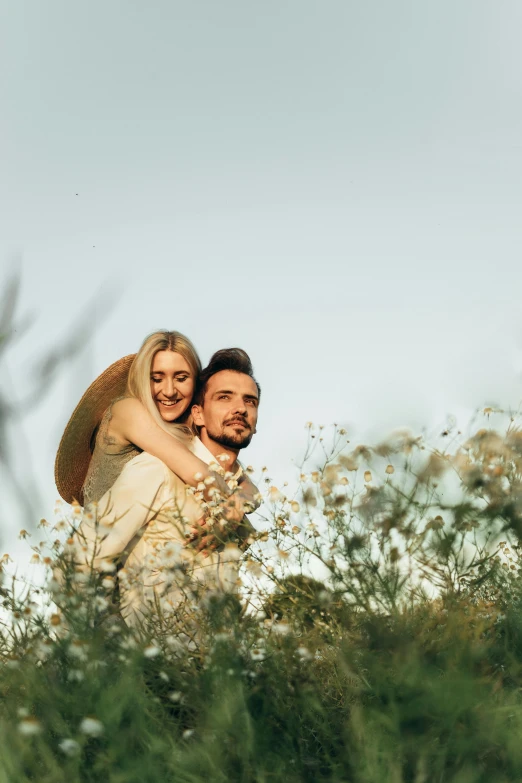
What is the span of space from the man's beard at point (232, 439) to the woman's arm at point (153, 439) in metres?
0.24

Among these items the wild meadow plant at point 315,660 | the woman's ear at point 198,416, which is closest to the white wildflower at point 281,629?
the wild meadow plant at point 315,660

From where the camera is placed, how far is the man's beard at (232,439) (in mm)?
4629

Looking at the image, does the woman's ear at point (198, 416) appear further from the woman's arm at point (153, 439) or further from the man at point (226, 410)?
the woman's arm at point (153, 439)

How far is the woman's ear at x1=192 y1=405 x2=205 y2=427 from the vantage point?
4.77 meters

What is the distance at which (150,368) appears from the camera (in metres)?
4.72

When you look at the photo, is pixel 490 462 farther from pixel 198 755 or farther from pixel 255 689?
pixel 198 755

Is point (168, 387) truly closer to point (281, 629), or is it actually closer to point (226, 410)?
point (226, 410)

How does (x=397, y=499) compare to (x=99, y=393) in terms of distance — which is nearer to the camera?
(x=397, y=499)

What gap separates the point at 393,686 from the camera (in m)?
2.36

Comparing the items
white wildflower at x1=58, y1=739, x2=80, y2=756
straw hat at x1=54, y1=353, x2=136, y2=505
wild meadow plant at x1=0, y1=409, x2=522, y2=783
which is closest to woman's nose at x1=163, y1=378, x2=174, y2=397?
straw hat at x1=54, y1=353, x2=136, y2=505

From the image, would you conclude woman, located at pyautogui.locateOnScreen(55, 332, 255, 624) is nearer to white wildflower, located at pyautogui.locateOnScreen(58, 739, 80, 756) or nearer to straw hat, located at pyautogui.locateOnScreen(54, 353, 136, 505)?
straw hat, located at pyautogui.locateOnScreen(54, 353, 136, 505)

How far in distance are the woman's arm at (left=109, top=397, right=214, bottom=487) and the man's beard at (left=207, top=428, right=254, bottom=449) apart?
0.80 feet

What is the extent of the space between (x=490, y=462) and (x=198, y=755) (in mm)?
1385

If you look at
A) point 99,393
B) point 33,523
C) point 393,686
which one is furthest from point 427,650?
point 99,393
